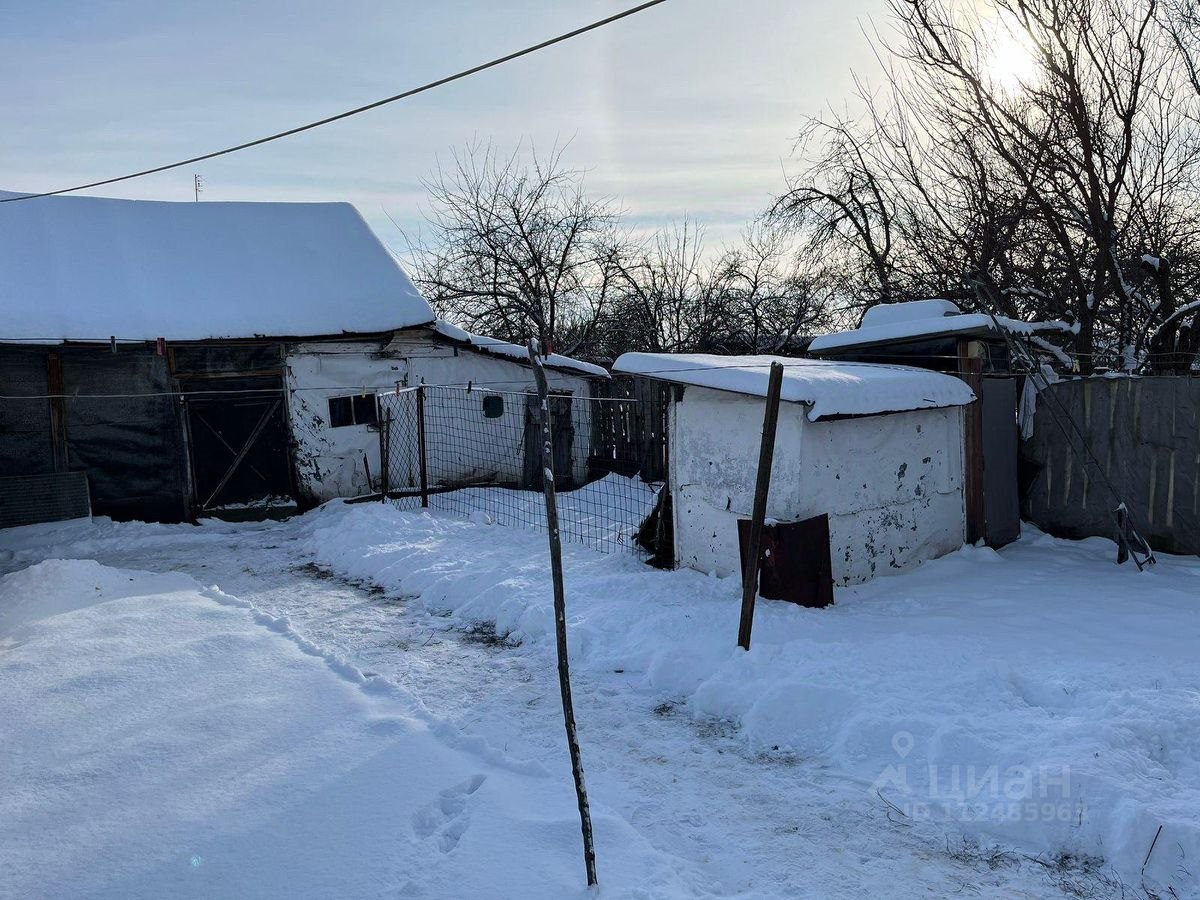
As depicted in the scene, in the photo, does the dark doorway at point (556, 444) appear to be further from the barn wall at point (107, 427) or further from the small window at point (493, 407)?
the barn wall at point (107, 427)

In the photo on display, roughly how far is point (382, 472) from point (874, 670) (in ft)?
32.0

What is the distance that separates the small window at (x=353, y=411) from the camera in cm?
1363

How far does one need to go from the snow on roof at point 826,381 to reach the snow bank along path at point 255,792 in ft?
11.9

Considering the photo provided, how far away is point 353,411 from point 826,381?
30.0 ft

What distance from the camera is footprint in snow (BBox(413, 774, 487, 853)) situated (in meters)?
3.50

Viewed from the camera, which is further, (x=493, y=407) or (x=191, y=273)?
(x=493, y=407)

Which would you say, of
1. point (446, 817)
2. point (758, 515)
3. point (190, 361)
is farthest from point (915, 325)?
point (190, 361)

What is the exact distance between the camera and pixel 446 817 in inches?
145

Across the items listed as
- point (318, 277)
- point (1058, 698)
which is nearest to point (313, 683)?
point (1058, 698)

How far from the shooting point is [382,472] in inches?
523

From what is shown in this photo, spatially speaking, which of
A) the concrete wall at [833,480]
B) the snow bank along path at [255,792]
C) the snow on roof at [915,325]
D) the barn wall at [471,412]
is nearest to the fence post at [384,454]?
the barn wall at [471,412]

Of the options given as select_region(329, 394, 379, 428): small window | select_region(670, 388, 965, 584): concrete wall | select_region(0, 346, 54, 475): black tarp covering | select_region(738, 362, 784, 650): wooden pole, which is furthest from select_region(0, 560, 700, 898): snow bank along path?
select_region(329, 394, 379, 428): small window

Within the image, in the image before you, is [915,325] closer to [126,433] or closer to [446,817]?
[446,817]

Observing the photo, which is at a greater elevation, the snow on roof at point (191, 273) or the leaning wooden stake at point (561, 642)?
the snow on roof at point (191, 273)
